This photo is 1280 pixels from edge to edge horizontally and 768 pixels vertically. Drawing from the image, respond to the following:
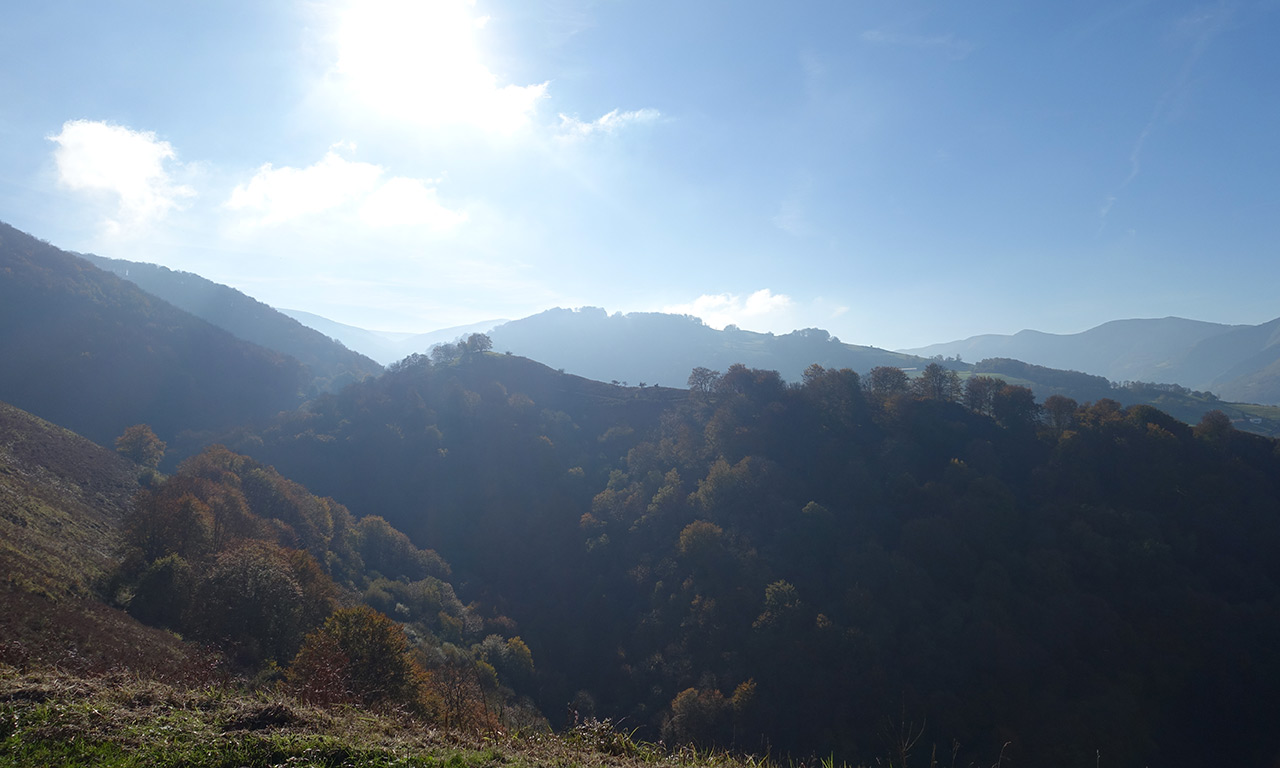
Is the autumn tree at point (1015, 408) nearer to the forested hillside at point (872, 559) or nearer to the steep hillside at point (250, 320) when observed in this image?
the forested hillside at point (872, 559)

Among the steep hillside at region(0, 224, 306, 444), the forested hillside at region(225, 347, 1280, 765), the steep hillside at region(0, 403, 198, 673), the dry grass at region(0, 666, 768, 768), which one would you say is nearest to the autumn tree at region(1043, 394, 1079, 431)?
the forested hillside at region(225, 347, 1280, 765)

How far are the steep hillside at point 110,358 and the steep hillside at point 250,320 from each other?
3847 cm

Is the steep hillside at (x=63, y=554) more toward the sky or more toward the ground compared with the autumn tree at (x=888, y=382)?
more toward the ground

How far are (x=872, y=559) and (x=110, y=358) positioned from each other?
145886mm

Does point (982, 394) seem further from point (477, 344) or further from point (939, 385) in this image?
point (477, 344)

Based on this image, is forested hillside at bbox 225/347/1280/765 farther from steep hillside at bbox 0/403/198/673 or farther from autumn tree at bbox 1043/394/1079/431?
steep hillside at bbox 0/403/198/673

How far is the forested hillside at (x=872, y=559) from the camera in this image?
42.4m

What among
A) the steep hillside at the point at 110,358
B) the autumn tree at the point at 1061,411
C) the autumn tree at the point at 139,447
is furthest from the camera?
the steep hillside at the point at 110,358

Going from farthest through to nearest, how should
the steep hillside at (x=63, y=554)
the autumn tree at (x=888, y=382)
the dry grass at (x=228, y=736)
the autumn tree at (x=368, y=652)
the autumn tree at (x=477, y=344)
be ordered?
the autumn tree at (x=477, y=344) < the autumn tree at (x=888, y=382) < the autumn tree at (x=368, y=652) < the steep hillside at (x=63, y=554) < the dry grass at (x=228, y=736)

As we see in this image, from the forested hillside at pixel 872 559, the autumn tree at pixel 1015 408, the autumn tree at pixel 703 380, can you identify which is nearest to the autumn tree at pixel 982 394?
the forested hillside at pixel 872 559

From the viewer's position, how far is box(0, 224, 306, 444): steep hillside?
94.6 m

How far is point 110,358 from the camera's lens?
10562 cm

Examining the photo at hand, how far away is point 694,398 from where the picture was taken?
305ft

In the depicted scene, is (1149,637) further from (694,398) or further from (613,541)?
(694,398)
